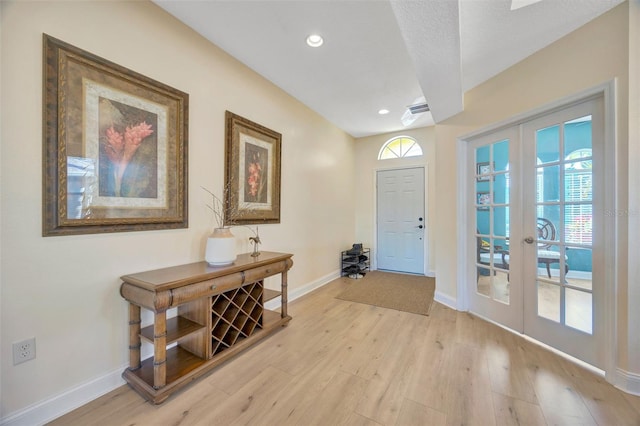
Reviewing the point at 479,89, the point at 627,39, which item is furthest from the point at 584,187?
the point at 479,89

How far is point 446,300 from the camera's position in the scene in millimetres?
3076

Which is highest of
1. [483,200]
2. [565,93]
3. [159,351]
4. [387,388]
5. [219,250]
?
[565,93]

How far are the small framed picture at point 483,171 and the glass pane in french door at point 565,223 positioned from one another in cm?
46

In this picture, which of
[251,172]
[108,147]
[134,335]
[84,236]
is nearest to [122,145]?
[108,147]

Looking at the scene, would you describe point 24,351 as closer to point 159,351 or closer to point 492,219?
point 159,351

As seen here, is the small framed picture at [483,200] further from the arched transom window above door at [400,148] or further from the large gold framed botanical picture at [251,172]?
the large gold framed botanical picture at [251,172]

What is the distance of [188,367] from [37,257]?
3.53ft

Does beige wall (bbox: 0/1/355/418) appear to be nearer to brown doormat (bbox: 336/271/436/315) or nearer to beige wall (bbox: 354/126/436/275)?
brown doormat (bbox: 336/271/436/315)

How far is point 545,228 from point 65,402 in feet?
11.9

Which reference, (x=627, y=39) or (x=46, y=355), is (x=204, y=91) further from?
(x=627, y=39)

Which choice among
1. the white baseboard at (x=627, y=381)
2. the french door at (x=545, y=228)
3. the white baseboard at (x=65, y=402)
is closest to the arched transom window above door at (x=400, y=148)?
the french door at (x=545, y=228)

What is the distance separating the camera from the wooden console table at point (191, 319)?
147 cm

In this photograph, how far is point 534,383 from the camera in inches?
65.6

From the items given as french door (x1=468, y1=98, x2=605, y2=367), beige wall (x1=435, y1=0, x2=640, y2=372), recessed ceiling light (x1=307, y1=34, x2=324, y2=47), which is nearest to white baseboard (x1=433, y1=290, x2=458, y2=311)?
beige wall (x1=435, y1=0, x2=640, y2=372)
